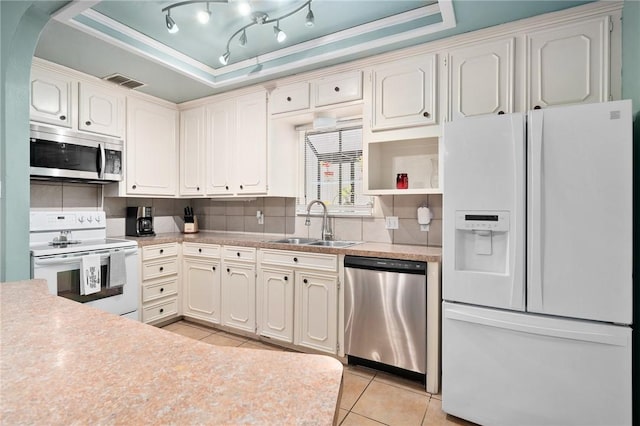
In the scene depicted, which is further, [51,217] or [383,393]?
[51,217]

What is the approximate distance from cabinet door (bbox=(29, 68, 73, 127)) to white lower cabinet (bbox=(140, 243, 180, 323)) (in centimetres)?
128

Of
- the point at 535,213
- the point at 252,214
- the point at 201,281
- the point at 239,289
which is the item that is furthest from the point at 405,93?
the point at 201,281

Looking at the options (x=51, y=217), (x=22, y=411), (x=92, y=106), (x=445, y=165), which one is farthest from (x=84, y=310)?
(x=92, y=106)

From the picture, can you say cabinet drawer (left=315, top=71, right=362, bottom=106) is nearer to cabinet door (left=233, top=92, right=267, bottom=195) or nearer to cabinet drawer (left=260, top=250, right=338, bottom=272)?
cabinet door (left=233, top=92, right=267, bottom=195)

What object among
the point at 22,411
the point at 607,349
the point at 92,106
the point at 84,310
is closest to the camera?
the point at 22,411

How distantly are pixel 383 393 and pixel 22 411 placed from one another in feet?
6.65

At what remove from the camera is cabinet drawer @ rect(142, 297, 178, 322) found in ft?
9.84

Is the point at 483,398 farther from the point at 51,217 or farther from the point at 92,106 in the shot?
the point at 92,106

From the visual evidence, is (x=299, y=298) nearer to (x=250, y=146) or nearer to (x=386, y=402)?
(x=386, y=402)

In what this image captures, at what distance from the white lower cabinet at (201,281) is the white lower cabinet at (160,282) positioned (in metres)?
A: 0.09

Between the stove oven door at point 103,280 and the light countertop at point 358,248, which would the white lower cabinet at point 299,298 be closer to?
the light countertop at point 358,248

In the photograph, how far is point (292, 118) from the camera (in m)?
2.95

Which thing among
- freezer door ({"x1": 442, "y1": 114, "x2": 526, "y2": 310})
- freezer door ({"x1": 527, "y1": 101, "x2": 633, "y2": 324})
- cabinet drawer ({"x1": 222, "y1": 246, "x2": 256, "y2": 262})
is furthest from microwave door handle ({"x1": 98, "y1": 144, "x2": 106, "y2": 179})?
freezer door ({"x1": 527, "y1": 101, "x2": 633, "y2": 324})

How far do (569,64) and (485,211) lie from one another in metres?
1.08
